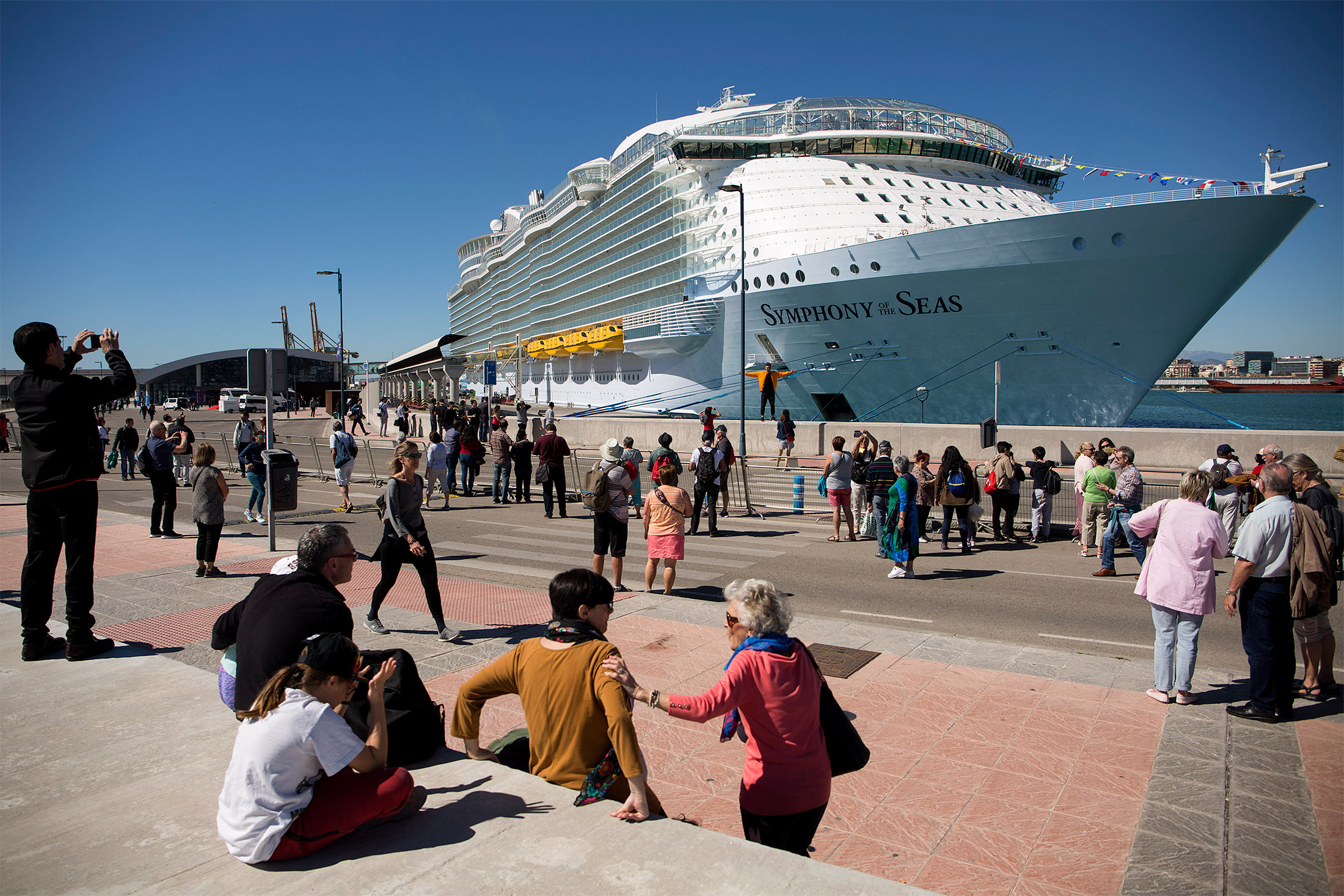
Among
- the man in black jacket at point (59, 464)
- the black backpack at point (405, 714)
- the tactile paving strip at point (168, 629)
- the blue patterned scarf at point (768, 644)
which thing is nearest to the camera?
the blue patterned scarf at point (768, 644)

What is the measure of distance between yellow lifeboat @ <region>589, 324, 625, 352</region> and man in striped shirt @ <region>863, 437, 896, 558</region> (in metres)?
25.5

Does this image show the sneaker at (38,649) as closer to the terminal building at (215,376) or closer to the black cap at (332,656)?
the black cap at (332,656)

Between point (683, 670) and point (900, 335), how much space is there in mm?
19066

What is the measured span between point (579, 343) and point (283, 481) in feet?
98.4

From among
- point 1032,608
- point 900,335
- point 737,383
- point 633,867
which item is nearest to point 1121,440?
point 900,335

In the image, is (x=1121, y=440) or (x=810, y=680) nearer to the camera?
(x=810, y=680)

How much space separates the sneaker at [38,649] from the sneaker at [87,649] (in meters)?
0.13

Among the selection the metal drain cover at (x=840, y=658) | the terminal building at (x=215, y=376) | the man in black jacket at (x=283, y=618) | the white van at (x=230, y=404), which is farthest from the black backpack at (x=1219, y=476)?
the terminal building at (x=215, y=376)

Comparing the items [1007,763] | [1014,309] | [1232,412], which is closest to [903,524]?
[1007,763]

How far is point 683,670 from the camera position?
582 cm

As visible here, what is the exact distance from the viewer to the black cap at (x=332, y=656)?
284 centimetres

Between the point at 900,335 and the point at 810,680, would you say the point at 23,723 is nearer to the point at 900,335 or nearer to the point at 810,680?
the point at 810,680

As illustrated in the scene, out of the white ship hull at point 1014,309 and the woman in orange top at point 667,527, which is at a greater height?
the white ship hull at point 1014,309

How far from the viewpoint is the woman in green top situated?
1073 centimetres
